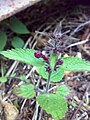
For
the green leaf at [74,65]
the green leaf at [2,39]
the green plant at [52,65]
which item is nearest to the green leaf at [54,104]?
the green plant at [52,65]

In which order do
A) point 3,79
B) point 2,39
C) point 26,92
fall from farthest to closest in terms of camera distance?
point 2,39 → point 3,79 → point 26,92

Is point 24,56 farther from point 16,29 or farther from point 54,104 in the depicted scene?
point 16,29

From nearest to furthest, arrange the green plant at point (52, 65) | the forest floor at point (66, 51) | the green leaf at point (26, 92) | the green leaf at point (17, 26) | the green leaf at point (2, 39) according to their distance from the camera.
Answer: the green plant at point (52, 65) → the green leaf at point (26, 92) → the forest floor at point (66, 51) → the green leaf at point (2, 39) → the green leaf at point (17, 26)

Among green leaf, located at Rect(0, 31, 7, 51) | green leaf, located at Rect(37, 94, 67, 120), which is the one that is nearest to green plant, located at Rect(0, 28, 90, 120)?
green leaf, located at Rect(37, 94, 67, 120)

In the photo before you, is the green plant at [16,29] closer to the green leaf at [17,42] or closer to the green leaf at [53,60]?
the green leaf at [17,42]

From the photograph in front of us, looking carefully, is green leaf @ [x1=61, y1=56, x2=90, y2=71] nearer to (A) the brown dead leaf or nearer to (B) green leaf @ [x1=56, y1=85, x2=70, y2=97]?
(B) green leaf @ [x1=56, y1=85, x2=70, y2=97]

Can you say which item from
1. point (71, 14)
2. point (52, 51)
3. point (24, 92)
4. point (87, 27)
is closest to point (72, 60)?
point (52, 51)


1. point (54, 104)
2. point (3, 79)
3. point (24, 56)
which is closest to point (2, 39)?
point (3, 79)
